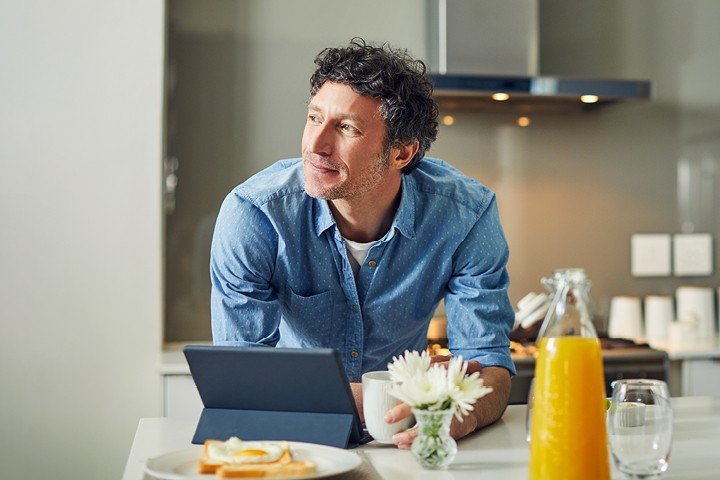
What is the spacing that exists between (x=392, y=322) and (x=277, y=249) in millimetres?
290

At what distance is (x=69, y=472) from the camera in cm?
276

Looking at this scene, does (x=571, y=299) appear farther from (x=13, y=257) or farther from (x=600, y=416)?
(x=13, y=257)

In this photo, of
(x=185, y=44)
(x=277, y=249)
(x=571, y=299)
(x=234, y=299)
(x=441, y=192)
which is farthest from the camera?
(x=185, y=44)

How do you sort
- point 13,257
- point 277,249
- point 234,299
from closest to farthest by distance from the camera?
point 234,299 → point 277,249 → point 13,257

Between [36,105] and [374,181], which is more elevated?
[36,105]

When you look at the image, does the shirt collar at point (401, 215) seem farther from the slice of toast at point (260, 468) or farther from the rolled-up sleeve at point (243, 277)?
the slice of toast at point (260, 468)

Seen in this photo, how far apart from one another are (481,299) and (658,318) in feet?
5.83

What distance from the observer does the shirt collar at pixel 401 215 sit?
73.7 inches

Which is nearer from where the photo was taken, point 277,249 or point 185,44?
Answer: point 277,249

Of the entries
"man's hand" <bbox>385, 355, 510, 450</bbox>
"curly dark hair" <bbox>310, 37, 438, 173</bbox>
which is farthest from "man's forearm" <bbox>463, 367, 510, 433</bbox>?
"curly dark hair" <bbox>310, 37, 438, 173</bbox>

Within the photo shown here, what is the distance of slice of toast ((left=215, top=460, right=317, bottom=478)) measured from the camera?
1.10 meters

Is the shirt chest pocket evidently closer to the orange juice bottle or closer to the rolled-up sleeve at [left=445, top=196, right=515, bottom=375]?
the rolled-up sleeve at [left=445, top=196, right=515, bottom=375]

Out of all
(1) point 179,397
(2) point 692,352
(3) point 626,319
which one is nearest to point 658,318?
(3) point 626,319

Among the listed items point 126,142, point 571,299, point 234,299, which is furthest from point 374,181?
point 126,142
